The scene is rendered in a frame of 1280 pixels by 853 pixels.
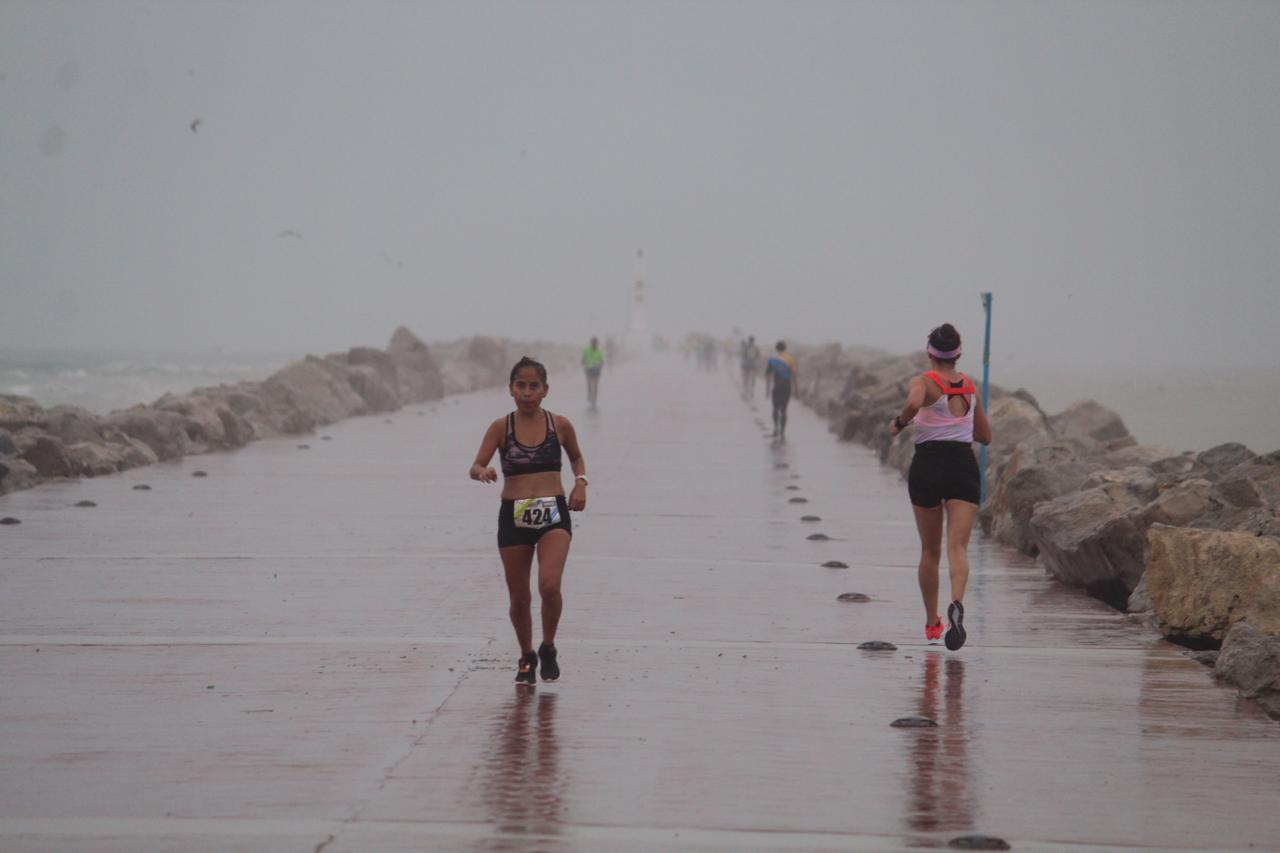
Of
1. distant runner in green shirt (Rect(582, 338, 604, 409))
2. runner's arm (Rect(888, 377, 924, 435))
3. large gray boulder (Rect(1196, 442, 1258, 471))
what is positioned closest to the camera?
runner's arm (Rect(888, 377, 924, 435))

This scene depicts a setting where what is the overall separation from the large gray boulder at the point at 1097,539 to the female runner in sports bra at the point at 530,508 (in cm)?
481

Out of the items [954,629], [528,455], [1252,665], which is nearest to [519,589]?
[528,455]

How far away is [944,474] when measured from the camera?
31.6ft

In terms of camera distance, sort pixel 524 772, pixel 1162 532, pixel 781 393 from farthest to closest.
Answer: pixel 781 393 → pixel 1162 532 → pixel 524 772

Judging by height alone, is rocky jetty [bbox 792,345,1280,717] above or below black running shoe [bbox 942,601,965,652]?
above

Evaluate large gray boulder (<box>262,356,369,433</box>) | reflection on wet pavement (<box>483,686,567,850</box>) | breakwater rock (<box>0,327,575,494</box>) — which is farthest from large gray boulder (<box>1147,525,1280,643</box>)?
large gray boulder (<box>262,356,369,433</box>)

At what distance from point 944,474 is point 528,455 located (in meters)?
Result: 2.73

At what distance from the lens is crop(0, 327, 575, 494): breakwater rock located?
67.6ft

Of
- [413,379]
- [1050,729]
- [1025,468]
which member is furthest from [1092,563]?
[413,379]

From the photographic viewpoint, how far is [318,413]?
34.5 meters

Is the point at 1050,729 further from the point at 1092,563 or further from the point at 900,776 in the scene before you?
the point at 1092,563

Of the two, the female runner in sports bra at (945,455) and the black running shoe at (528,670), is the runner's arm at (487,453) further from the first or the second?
the female runner in sports bra at (945,455)

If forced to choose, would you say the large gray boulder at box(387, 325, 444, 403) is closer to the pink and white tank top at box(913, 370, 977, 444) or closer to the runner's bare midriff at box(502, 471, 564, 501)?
the pink and white tank top at box(913, 370, 977, 444)

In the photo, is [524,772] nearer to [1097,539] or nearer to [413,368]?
[1097,539]
